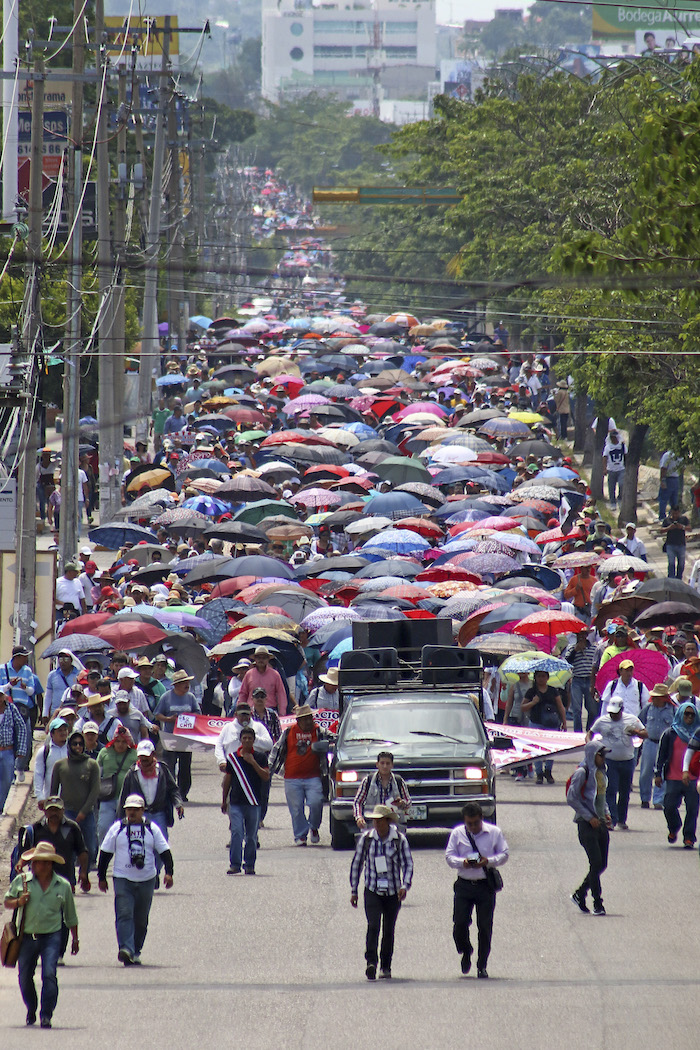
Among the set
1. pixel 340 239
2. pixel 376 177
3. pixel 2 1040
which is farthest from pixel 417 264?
pixel 2 1040

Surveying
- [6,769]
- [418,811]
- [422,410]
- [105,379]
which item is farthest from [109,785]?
[422,410]

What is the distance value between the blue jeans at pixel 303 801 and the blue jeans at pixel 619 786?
2.87 metres

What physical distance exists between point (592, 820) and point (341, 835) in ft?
10.2

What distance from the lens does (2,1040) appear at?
1088 cm

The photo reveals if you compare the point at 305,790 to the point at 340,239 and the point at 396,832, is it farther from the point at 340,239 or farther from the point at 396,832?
the point at 340,239

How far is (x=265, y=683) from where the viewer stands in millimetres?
18625

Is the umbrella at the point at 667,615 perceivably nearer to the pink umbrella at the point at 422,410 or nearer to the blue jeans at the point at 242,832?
the blue jeans at the point at 242,832

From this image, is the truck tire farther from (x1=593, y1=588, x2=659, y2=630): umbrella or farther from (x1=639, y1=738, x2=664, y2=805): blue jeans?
(x1=593, y1=588, x2=659, y2=630): umbrella

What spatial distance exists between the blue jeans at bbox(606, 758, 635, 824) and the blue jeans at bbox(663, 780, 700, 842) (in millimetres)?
523

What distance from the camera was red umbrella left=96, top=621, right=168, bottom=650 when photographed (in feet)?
65.5

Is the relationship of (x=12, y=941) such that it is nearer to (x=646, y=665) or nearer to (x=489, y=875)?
(x=489, y=875)

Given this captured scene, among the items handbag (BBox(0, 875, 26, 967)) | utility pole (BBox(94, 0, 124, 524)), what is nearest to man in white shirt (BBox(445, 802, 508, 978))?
handbag (BBox(0, 875, 26, 967))

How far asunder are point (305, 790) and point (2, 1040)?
18.8 ft

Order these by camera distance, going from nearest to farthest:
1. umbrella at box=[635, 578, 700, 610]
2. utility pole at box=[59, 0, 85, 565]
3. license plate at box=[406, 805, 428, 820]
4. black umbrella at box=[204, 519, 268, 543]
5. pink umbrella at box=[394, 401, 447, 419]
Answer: license plate at box=[406, 805, 428, 820] < umbrella at box=[635, 578, 700, 610] < black umbrella at box=[204, 519, 268, 543] < utility pole at box=[59, 0, 85, 565] < pink umbrella at box=[394, 401, 447, 419]
